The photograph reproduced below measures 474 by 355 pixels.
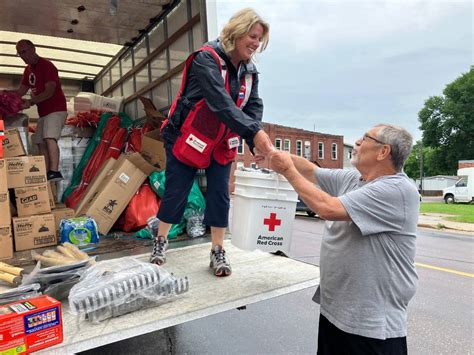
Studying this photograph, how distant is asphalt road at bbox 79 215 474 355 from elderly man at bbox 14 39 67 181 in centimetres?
270

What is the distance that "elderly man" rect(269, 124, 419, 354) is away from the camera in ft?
5.20

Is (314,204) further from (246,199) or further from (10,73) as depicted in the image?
(10,73)

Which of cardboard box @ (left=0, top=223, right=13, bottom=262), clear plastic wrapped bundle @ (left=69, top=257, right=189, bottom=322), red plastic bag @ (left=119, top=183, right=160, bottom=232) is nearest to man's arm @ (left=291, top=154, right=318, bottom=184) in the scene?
clear plastic wrapped bundle @ (left=69, top=257, right=189, bottom=322)

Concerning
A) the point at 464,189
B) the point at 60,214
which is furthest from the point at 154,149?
the point at 464,189

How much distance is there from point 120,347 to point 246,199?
1712mm

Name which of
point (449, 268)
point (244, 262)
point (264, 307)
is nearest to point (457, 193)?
point (449, 268)

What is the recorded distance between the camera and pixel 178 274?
2.30 meters

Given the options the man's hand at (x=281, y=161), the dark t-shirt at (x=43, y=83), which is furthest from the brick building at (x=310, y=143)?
the man's hand at (x=281, y=161)

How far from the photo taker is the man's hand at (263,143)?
2062 millimetres

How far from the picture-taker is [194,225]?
3.46m

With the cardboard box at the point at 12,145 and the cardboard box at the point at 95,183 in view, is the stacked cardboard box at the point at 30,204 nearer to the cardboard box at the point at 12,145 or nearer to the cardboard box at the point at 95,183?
the cardboard box at the point at 12,145

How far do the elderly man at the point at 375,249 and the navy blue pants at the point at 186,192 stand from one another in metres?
0.94

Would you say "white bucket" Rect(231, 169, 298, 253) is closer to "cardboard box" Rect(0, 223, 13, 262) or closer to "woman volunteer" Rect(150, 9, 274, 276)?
"woman volunteer" Rect(150, 9, 274, 276)

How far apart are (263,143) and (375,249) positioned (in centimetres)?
82
